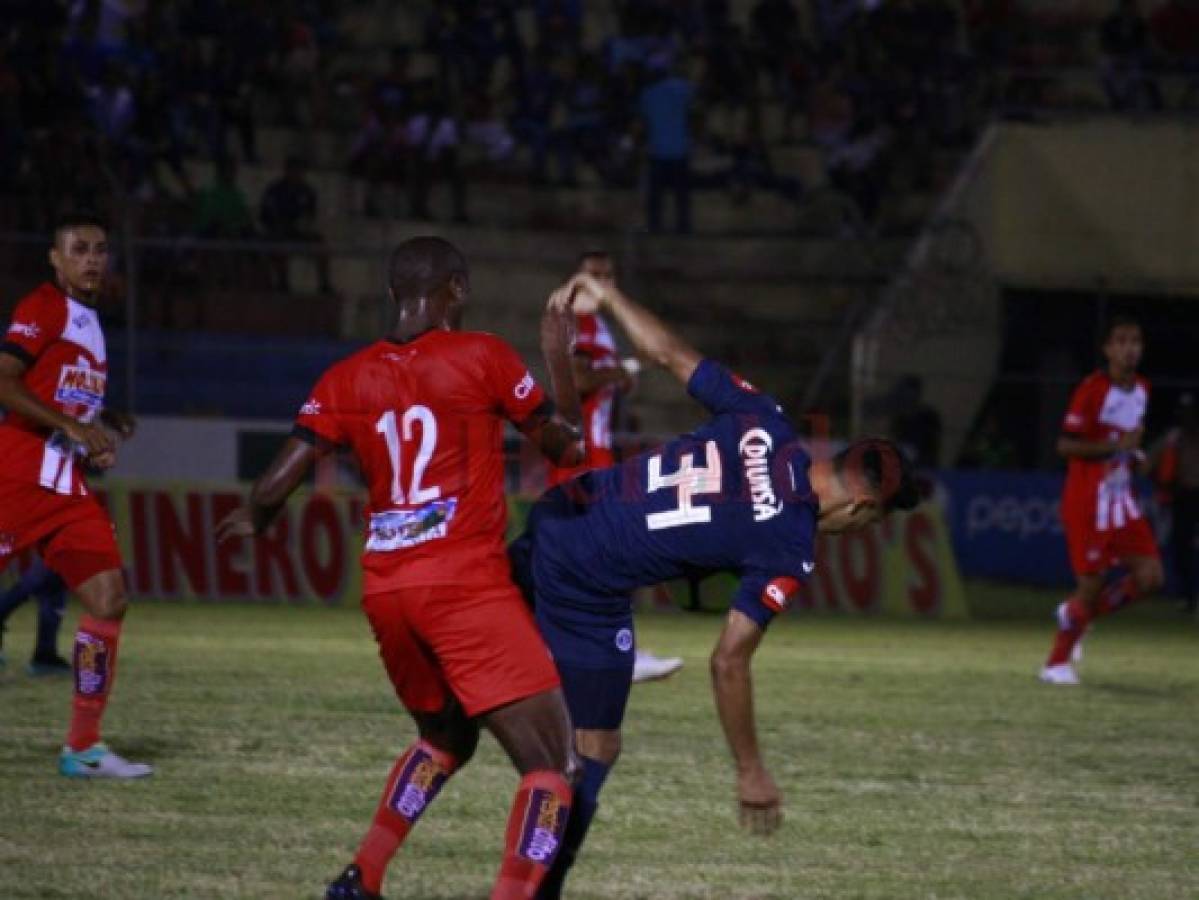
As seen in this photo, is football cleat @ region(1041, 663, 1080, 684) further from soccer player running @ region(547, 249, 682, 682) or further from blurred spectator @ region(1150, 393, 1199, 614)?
blurred spectator @ region(1150, 393, 1199, 614)

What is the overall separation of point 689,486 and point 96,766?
406 centimetres

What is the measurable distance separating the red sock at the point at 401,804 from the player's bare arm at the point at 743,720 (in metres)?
1.03

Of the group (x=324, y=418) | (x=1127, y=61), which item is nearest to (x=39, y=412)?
(x=324, y=418)

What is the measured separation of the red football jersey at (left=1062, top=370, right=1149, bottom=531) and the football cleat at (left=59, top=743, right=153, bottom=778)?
26.4 feet

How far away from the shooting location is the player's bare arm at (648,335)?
27.5 ft

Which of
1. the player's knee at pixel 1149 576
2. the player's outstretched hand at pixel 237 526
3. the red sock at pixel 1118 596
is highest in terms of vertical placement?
the player's outstretched hand at pixel 237 526

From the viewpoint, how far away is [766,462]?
8.03m

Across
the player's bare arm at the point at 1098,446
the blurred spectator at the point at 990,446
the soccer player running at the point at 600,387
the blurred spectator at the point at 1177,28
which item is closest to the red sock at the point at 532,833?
the soccer player running at the point at 600,387

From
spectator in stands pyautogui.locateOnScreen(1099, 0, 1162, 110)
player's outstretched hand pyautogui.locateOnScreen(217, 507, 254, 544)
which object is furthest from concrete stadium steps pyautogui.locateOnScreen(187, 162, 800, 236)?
player's outstretched hand pyautogui.locateOnScreen(217, 507, 254, 544)

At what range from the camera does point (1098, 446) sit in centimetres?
1664

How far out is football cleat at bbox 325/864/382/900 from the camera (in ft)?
25.8

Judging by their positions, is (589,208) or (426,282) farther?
(589,208)

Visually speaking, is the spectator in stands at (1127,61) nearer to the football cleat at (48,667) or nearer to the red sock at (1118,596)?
the red sock at (1118,596)

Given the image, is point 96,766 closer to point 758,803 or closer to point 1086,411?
point 758,803
